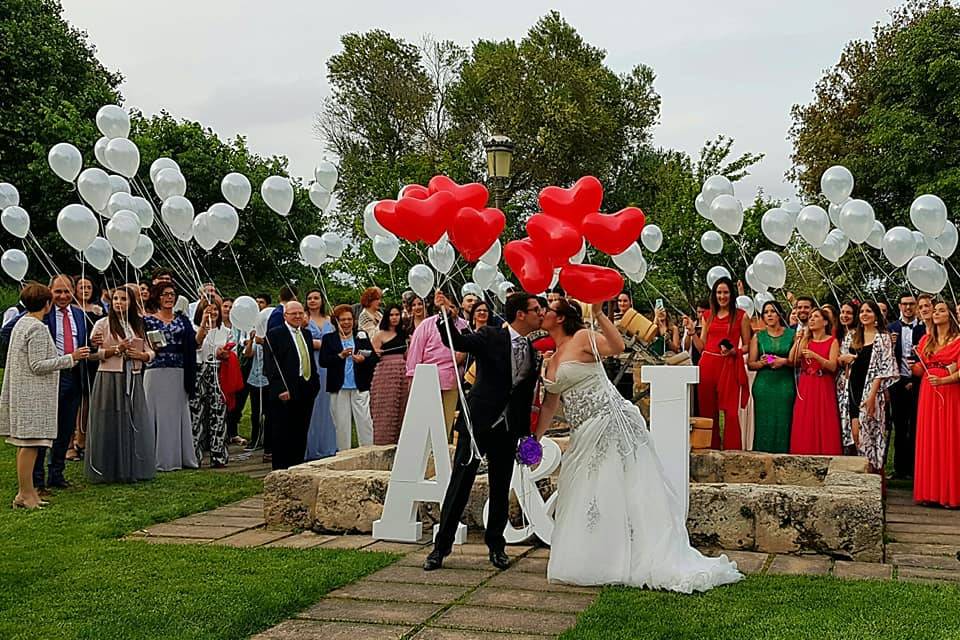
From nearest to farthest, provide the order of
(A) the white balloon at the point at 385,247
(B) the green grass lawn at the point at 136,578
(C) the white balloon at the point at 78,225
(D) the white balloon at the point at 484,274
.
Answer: (B) the green grass lawn at the point at 136,578 → (C) the white balloon at the point at 78,225 → (A) the white balloon at the point at 385,247 → (D) the white balloon at the point at 484,274

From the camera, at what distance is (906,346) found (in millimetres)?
10469

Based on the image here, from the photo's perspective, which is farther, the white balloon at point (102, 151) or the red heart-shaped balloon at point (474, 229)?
the white balloon at point (102, 151)

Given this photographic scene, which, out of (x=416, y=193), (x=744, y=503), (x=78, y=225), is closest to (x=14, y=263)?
(x=78, y=225)

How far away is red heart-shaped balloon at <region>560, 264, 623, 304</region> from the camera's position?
5.88 m

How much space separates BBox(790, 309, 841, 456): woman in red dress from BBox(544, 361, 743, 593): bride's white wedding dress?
4092mm

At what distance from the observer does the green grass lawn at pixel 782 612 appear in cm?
475

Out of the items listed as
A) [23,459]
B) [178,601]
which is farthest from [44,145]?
[178,601]

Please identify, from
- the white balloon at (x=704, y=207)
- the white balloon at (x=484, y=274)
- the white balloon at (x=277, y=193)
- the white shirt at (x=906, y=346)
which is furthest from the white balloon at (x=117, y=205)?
the white shirt at (x=906, y=346)

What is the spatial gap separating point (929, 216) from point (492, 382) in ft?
15.7

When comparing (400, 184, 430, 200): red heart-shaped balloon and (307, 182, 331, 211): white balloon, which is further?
(307, 182, 331, 211): white balloon

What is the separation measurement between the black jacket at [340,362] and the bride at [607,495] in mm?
5094

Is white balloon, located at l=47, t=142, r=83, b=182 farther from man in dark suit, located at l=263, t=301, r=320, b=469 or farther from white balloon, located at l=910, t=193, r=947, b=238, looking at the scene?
white balloon, located at l=910, t=193, r=947, b=238

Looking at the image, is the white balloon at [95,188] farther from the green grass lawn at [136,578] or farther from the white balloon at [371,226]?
the green grass lawn at [136,578]

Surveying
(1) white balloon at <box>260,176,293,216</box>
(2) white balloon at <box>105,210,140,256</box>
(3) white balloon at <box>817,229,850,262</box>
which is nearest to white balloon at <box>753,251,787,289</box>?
(3) white balloon at <box>817,229,850,262</box>
